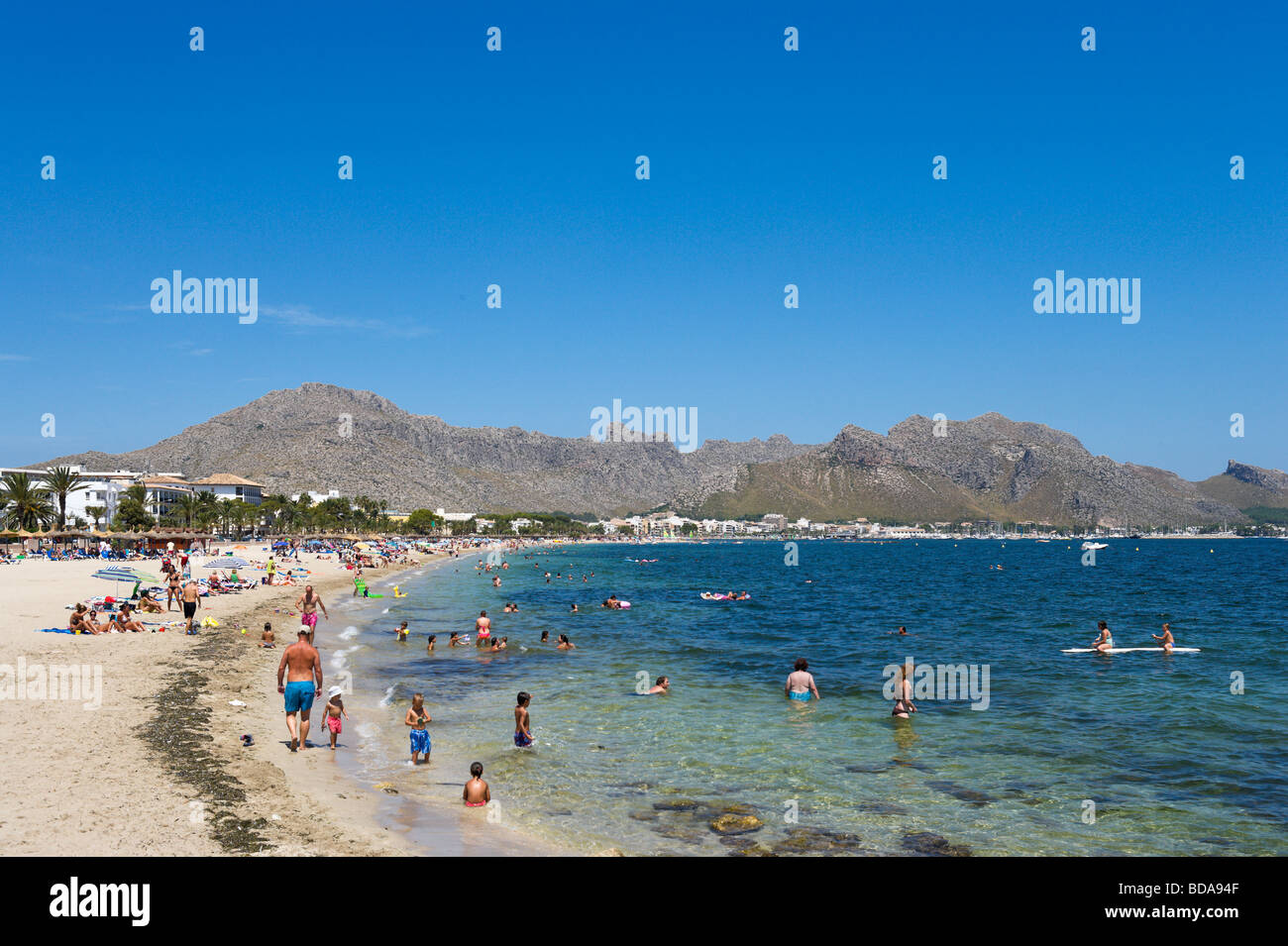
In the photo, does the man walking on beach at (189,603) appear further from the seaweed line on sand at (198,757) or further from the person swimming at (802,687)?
the person swimming at (802,687)

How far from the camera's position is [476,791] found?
13.2m

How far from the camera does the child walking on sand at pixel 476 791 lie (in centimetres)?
1312

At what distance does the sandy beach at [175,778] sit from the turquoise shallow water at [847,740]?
1496 mm

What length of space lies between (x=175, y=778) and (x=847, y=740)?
13426mm

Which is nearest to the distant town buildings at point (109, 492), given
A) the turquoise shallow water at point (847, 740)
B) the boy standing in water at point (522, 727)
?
the turquoise shallow water at point (847, 740)

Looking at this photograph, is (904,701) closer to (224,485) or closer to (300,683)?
(300,683)

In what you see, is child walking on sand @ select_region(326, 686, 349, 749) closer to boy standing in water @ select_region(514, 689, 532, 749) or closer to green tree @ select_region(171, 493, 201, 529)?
boy standing in water @ select_region(514, 689, 532, 749)

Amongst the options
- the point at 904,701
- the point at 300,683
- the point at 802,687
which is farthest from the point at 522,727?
the point at 904,701
